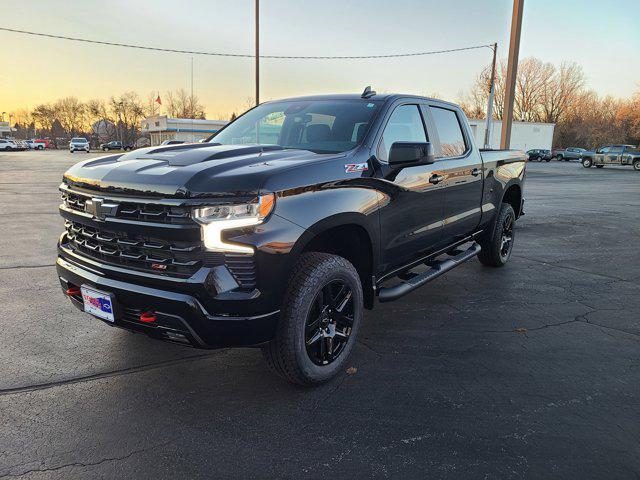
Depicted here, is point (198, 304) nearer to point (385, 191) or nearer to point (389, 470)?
point (389, 470)

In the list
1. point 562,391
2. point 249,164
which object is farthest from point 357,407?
point 249,164

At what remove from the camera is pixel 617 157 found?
38000mm

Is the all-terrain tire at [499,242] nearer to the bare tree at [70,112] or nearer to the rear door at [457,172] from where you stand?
the rear door at [457,172]

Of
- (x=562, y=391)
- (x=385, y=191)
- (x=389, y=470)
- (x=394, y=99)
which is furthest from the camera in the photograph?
(x=394, y=99)

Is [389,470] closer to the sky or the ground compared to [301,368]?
closer to the ground

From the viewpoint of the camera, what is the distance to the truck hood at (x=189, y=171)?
258cm

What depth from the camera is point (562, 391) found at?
10.4 ft

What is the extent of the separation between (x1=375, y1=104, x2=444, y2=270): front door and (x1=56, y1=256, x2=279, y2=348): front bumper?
4.27 feet

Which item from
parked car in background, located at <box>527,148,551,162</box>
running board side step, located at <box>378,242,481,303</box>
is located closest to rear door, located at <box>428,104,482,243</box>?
running board side step, located at <box>378,242,481,303</box>

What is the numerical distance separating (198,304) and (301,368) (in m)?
0.80

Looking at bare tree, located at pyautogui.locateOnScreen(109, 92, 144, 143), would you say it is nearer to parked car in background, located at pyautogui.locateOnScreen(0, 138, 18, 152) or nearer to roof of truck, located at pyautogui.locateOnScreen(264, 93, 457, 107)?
parked car in background, located at pyautogui.locateOnScreen(0, 138, 18, 152)

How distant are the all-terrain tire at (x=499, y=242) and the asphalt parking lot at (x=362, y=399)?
1175 millimetres

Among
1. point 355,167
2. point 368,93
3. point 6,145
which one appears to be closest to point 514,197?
point 368,93

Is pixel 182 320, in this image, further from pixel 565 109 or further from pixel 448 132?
pixel 565 109
